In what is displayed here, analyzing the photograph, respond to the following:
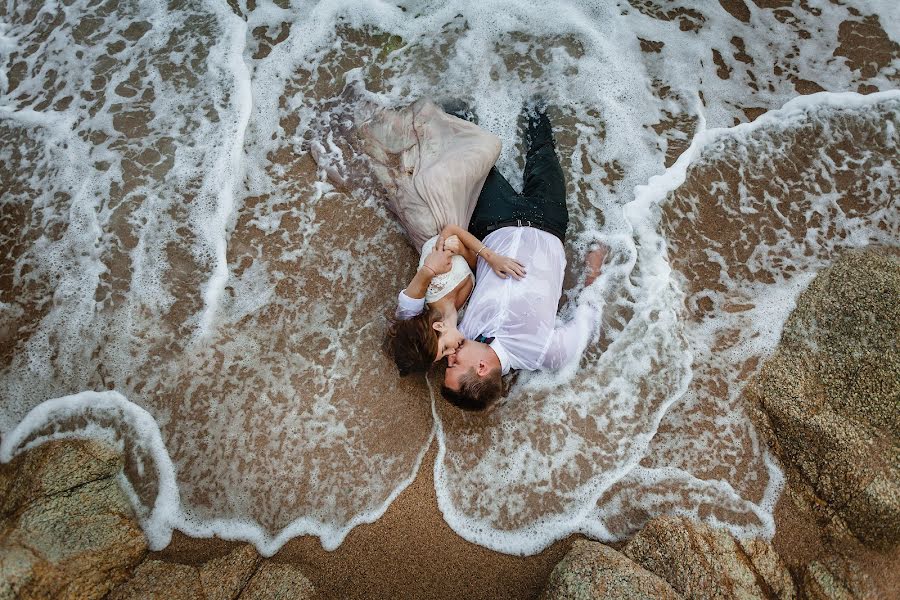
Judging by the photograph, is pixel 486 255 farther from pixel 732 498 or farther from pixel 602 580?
pixel 732 498

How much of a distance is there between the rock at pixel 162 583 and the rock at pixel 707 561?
2.76m

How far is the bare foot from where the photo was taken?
425 centimetres

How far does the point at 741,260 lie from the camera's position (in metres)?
4.29

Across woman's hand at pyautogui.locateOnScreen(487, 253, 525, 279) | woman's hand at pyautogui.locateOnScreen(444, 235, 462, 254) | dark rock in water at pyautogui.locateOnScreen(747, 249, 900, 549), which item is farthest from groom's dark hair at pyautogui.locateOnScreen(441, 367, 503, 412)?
dark rock in water at pyautogui.locateOnScreen(747, 249, 900, 549)

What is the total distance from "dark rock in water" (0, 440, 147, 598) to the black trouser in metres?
3.10

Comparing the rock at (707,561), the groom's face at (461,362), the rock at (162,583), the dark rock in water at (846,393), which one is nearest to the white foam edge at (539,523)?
the rock at (707,561)

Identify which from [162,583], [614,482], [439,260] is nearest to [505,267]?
[439,260]

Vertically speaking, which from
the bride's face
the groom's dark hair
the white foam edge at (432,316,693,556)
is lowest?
the white foam edge at (432,316,693,556)

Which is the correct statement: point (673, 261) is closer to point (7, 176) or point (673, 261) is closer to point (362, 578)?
point (362, 578)

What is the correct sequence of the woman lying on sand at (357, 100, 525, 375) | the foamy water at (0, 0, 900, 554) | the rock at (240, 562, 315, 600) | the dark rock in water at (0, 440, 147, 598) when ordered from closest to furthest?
the dark rock in water at (0, 440, 147, 598), the rock at (240, 562, 315, 600), the woman lying on sand at (357, 100, 525, 375), the foamy water at (0, 0, 900, 554)

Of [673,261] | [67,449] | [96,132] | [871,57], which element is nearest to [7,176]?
[96,132]

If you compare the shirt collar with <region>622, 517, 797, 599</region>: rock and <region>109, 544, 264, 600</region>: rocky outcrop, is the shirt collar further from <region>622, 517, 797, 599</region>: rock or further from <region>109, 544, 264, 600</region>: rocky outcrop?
<region>109, 544, 264, 600</region>: rocky outcrop

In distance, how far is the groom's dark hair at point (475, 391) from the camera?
3528mm

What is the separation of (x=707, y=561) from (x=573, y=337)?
1.63 metres
